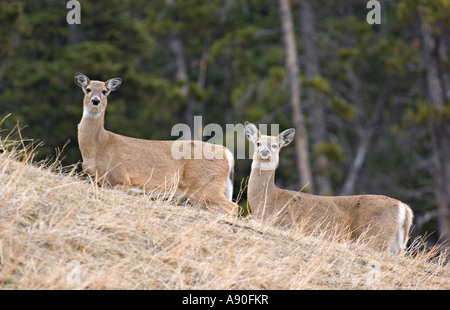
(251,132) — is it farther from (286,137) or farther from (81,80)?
(81,80)

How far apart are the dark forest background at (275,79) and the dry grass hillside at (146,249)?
473 inches

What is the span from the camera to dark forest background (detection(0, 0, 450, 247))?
70.4 feet

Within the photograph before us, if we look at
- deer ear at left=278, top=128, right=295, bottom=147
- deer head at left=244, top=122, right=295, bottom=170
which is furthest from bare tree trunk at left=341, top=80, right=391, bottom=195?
deer head at left=244, top=122, right=295, bottom=170

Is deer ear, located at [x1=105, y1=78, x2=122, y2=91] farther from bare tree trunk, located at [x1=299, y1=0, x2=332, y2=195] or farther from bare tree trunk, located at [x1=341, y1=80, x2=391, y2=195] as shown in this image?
bare tree trunk, located at [x1=299, y1=0, x2=332, y2=195]

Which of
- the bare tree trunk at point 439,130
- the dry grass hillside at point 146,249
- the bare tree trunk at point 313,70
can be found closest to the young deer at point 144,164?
the dry grass hillside at point 146,249

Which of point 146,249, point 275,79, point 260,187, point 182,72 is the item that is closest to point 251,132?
point 260,187

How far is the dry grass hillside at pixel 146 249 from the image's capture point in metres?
5.83

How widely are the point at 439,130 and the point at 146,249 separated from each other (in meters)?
17.2

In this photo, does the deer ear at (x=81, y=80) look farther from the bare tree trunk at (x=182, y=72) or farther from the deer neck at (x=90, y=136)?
the bare tree trunk at (x=182, y=72)

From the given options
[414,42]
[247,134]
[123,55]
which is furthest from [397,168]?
[247,134]

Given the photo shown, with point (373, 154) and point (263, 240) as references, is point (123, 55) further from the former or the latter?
point (263, 240)

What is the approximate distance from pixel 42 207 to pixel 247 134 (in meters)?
4.32

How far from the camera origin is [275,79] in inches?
911

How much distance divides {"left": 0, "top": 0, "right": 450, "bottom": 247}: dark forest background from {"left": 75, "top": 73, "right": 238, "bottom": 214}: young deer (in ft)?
32.4
